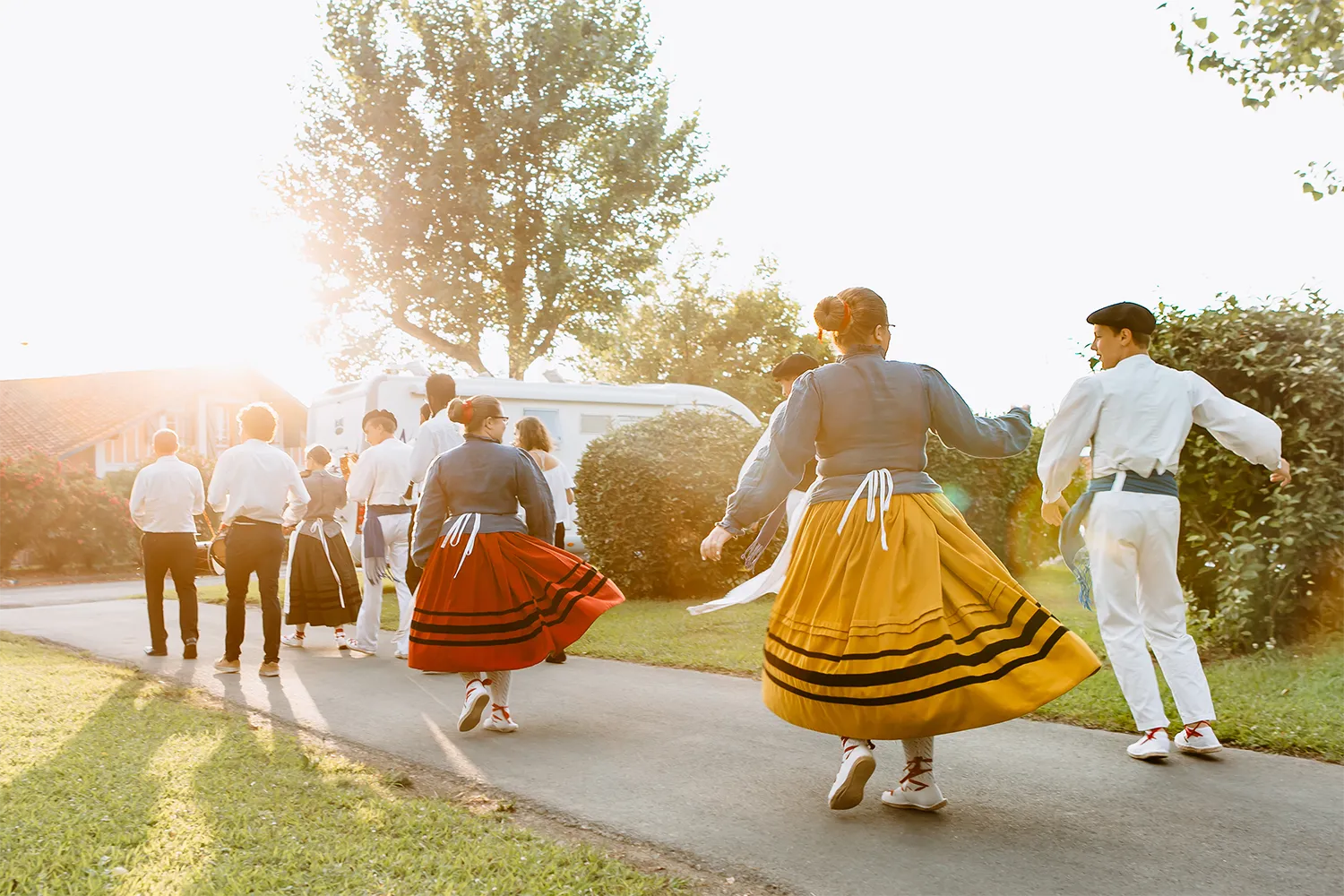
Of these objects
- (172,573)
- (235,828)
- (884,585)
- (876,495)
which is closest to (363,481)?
(172,573)

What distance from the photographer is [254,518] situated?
8.56 meters

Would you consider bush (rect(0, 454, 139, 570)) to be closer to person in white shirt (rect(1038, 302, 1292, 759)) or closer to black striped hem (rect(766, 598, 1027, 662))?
person in white shirt (rect(1038, 302, 1292, 759))

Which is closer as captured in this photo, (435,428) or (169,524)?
(435,428)

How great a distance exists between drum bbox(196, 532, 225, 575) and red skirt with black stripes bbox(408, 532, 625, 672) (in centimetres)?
349

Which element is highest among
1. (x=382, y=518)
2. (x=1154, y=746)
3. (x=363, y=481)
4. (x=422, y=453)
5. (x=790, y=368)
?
(x=790, y=368)

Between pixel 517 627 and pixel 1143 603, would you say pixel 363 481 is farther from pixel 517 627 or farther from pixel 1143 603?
pixel 1143 603

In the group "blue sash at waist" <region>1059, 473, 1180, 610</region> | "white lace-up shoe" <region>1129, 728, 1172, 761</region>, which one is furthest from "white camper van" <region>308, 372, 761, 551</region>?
"white lace-up shoe" <region>1129, 728, 1172, 761</region>

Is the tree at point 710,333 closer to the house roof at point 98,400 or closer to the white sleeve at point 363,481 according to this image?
the house roof at point 98,400

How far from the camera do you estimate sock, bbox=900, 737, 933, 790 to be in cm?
442

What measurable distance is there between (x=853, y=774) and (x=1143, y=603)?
195cm

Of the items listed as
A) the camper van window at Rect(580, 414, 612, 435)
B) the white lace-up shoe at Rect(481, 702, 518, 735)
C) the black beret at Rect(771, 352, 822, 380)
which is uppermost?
→ the black beret at Rect(771, 352, 822, 380)

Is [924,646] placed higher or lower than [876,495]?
lower

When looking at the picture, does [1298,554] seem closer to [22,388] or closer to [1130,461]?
[1130,461]

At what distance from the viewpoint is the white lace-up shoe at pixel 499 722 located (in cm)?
637
